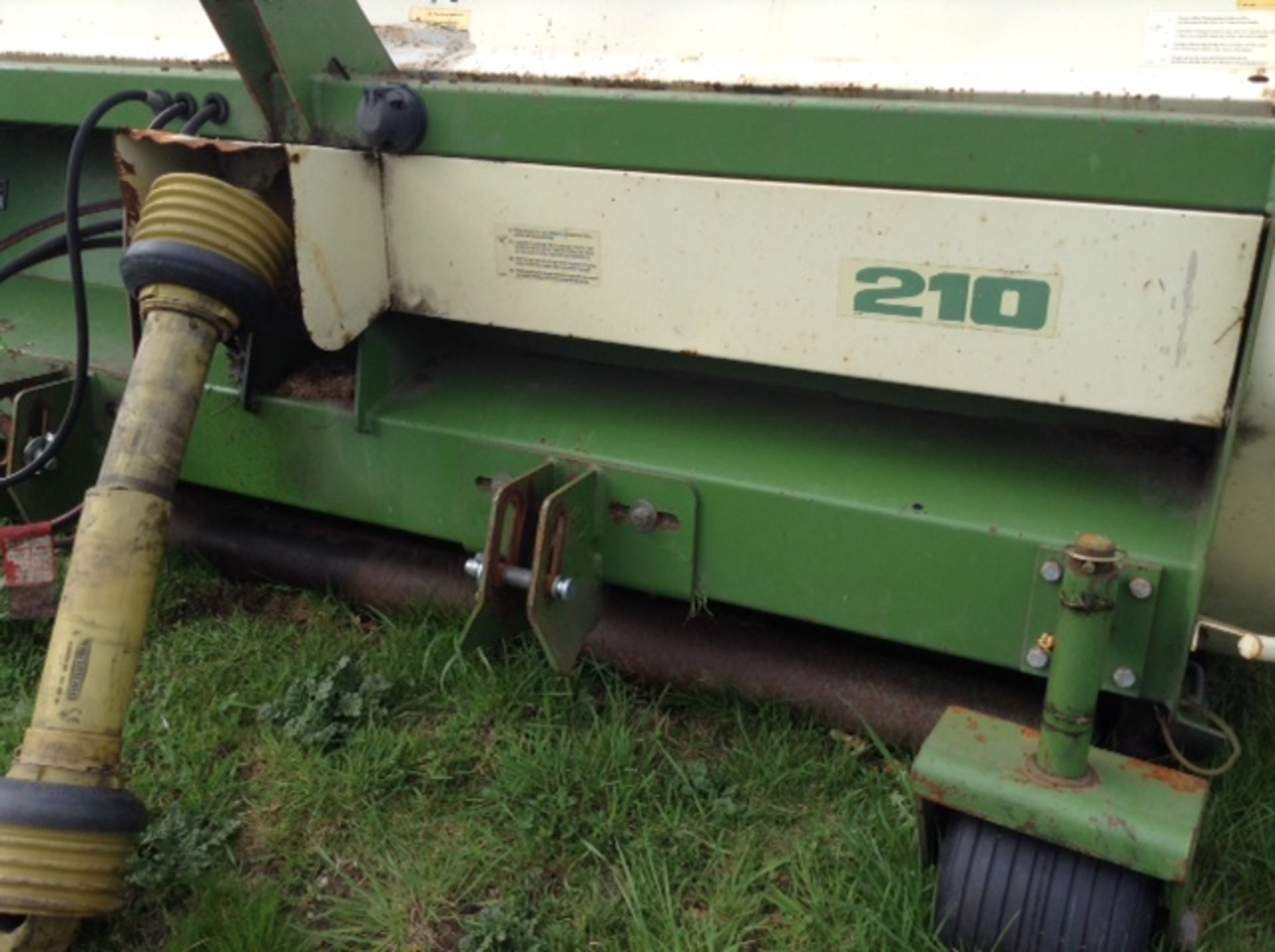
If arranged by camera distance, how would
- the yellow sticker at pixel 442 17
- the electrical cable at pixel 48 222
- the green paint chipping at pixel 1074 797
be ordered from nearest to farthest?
the green paint chipping at pixel 1074 797, the yellow sticker at pixel 442 17, the electrical cable at pixel 48 222

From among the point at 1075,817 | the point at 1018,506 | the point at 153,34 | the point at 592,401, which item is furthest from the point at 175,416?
the point at 1075,817

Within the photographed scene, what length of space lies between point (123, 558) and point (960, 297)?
3.89 ft

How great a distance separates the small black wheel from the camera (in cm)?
156

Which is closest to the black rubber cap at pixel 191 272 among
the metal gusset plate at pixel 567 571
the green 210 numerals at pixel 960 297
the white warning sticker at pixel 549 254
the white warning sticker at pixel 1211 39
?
the white warning sticker at pixel 549 254

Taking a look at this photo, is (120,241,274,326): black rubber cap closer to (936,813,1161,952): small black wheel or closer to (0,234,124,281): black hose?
(0,234,124,281): black hose

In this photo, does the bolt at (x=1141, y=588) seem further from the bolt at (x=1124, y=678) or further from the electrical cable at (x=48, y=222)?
the electrical cable at (x=48, y=222)

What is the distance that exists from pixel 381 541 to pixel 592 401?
618 millimetres

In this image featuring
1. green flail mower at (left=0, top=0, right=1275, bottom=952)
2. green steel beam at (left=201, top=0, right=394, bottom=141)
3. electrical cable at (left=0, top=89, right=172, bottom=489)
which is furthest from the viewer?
→ electrical cable at (left=0, top=89, right=172, bottom=489)

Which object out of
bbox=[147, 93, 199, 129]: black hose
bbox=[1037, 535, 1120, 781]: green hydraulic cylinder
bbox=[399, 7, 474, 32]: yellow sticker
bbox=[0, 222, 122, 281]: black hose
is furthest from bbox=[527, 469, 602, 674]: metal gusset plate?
bbox=[0, 222, 122, 281]: black hose

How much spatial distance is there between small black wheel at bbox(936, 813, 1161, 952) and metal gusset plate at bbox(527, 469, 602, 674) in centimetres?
63

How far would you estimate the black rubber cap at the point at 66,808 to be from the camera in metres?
1.53

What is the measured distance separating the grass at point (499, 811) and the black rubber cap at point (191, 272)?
679 millimetres

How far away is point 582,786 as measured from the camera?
6.50 ft

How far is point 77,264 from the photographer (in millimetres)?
2123
